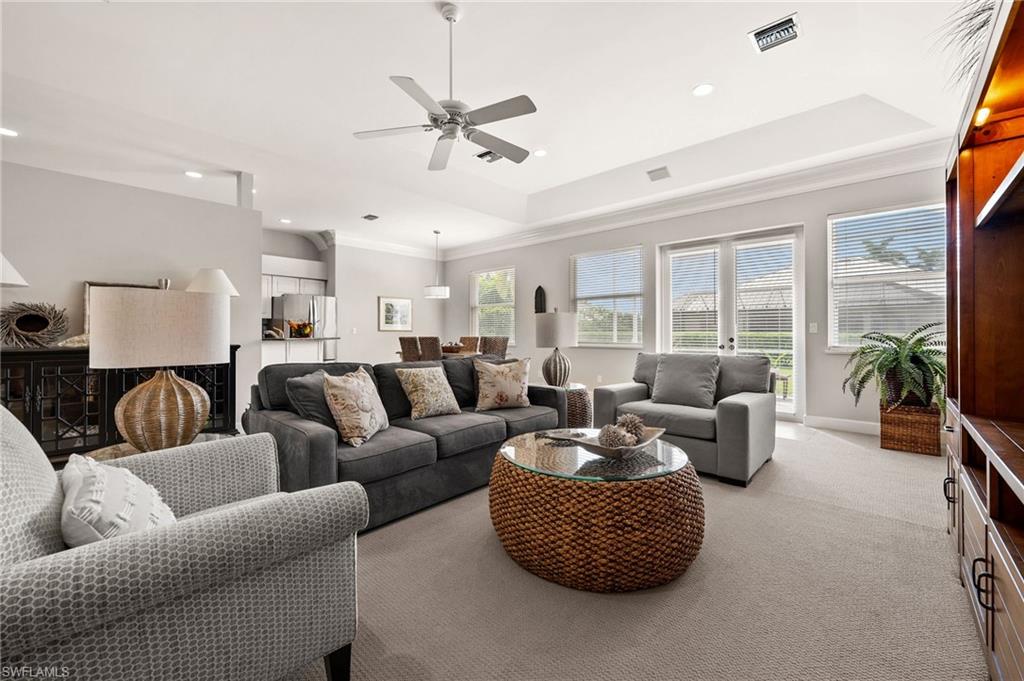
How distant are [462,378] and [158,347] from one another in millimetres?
2124

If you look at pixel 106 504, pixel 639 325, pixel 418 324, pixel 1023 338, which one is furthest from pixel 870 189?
pixel 418 324

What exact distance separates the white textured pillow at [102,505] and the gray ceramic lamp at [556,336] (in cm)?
348

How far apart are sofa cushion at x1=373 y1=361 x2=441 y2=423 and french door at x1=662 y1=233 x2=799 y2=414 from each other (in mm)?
3922

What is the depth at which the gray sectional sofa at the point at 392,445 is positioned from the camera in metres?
2.24

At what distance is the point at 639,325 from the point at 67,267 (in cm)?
599

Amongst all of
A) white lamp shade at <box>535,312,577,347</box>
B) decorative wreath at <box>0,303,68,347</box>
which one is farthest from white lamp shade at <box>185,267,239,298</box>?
white lamp shade at <box>535,312,577,347</box>

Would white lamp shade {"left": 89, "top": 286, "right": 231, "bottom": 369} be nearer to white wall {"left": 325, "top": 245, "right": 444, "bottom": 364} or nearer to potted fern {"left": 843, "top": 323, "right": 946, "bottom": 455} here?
potted fern {"left": 843, "top": 323, "right": 946, "bottom": 455}

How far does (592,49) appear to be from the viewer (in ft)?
9.97

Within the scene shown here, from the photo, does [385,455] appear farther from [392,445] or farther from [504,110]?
[504,110]

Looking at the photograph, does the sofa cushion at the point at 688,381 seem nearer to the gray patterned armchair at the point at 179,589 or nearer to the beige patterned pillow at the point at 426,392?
the beige patterned pillow at the point at 426,392

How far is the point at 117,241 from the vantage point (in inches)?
159

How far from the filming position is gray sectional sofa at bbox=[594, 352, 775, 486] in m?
2.99

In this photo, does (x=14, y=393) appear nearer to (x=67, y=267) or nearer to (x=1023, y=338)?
(x=67, y=267)

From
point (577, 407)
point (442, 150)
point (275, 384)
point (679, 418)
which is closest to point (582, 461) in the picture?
point (679, 418)
